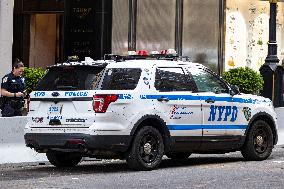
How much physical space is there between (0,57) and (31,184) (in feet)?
31.0

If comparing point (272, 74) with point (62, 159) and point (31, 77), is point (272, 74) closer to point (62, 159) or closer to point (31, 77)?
point (31, 77)

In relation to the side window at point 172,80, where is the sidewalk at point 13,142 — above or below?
below

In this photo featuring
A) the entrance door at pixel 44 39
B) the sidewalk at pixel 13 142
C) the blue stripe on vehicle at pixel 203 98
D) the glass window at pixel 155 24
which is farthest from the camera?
the entrance door at pixel 44 39

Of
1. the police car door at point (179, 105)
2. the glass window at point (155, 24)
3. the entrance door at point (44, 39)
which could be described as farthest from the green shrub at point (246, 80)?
the police car door at point (179, 105)

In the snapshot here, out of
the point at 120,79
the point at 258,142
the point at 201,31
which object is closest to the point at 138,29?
the point at 201,31

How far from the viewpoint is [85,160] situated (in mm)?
17734

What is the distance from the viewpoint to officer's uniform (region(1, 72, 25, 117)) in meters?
17.7

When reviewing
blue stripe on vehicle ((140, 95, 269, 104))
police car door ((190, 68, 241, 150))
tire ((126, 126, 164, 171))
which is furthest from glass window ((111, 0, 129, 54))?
tire ((126, 126, 164, 171))

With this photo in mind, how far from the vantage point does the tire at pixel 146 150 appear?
14938 millimetres

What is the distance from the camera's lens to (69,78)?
50.4 ft

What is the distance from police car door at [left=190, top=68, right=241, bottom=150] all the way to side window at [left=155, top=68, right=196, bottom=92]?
0.21m

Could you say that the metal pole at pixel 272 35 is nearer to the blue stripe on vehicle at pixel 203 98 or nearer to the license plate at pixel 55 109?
the blue stripe on vehicle at pixel 203 98

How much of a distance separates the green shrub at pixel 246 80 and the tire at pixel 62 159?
1039 cm

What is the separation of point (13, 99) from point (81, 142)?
3484 millimetres
